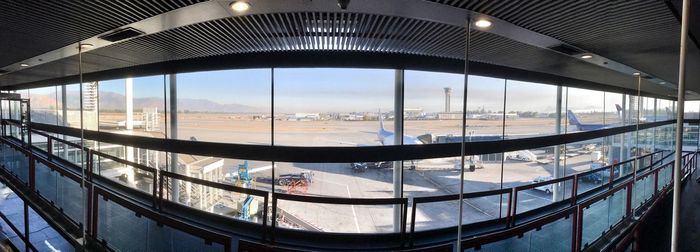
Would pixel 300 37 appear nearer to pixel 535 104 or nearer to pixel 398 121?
pixel 398 121

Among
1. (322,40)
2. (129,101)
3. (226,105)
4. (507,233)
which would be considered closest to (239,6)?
(322,40)

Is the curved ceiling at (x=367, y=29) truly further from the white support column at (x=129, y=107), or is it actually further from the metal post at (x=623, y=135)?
the metal post at (x=623, y=135)

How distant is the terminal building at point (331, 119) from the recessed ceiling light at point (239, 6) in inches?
0.4

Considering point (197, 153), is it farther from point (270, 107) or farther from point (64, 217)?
point (64, 217)

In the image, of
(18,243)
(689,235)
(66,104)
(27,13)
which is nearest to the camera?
(27,13)

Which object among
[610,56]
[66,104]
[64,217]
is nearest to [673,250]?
[610,56]

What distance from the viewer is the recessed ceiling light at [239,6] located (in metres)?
2.05

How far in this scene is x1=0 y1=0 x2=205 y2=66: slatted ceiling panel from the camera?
6.91 ft

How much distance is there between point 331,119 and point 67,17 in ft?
13.6

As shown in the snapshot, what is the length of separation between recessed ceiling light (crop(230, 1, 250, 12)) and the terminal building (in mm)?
11

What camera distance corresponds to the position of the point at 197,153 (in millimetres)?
3951

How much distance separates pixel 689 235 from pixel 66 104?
1725 cm

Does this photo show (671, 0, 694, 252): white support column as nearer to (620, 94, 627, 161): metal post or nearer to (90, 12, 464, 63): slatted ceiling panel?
(90, 12, 464, 63): slatted ceiling panel

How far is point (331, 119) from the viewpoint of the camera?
5.79 meters
